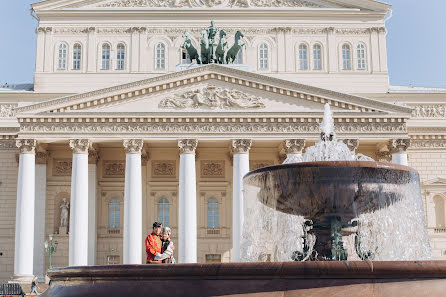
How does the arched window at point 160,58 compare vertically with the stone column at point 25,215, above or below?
above

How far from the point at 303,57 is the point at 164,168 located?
12.8 m

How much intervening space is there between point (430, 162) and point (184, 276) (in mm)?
33137

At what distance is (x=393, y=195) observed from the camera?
13.1 metres

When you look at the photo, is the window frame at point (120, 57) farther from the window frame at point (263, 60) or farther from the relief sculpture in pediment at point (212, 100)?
the relief sculpture in pediment at point (212, 100)

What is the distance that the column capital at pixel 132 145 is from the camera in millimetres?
33844

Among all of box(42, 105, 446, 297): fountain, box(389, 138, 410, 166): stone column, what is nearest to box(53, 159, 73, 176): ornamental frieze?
box(389, 138, 410, 166): stone column

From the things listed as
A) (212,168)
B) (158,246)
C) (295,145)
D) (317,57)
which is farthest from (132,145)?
(158,246)

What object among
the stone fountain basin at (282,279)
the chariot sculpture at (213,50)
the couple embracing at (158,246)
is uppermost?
the chariot sculpture at (213,50)

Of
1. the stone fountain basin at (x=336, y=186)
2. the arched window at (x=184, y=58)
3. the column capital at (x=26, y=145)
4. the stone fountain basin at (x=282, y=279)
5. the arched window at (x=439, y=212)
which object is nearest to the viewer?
the stone fountain basin at (x=282, y=279)

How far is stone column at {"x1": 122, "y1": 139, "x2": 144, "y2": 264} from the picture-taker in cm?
3278

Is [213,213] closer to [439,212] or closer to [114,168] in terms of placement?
[114,168]

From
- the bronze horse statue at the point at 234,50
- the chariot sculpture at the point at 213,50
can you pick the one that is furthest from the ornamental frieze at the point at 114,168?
the bronze horse statue at the point at 234,50

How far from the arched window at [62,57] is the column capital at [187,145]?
14018 millimetres

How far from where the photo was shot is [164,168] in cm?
3891
